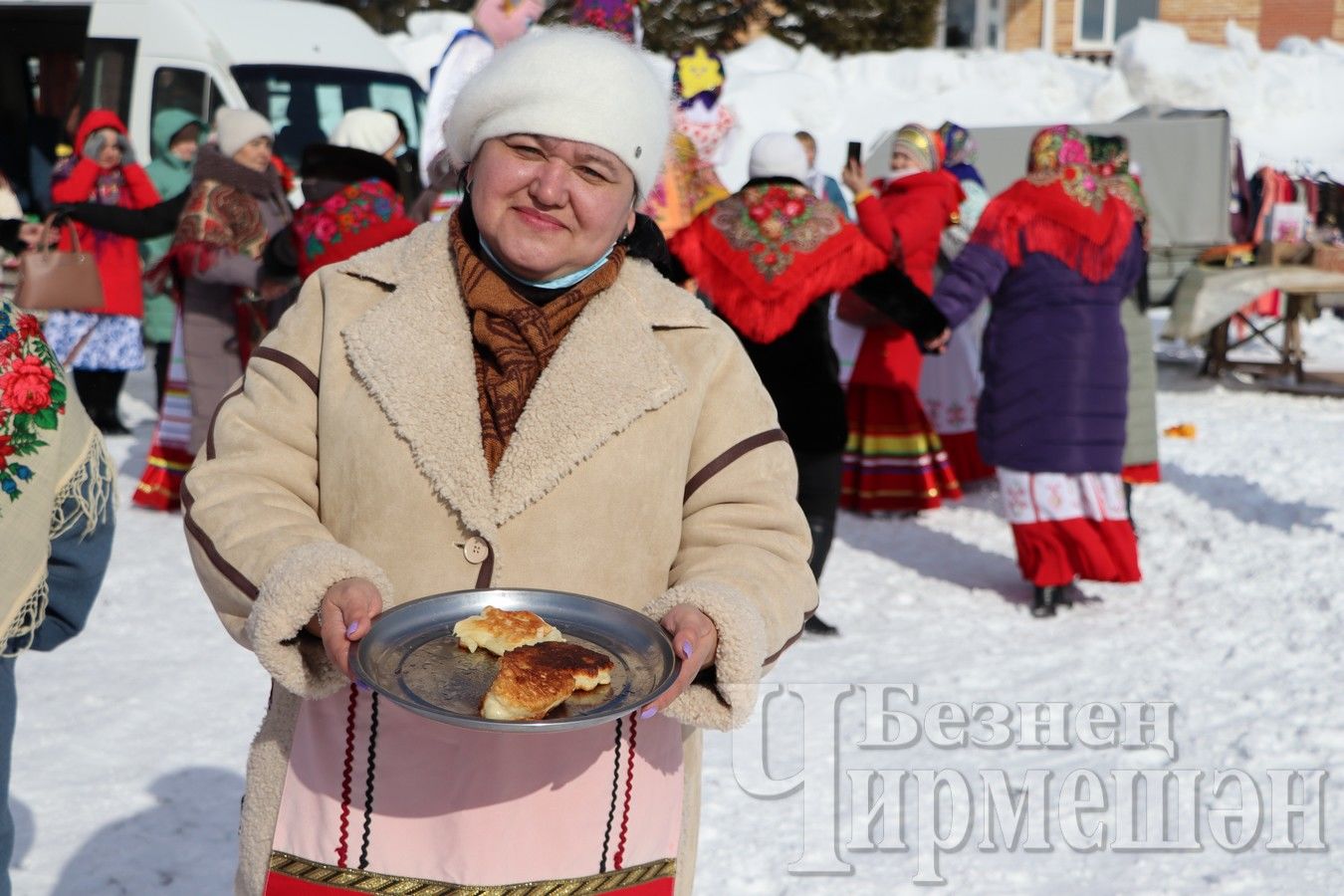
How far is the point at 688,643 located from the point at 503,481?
1.20 ft

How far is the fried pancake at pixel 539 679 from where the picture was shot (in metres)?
1.74

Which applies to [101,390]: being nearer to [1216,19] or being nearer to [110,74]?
[110,74]

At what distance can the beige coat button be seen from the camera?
1.97m

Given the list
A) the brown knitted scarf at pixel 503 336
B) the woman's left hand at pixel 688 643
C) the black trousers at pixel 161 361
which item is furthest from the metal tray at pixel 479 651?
the black trousers at pixel 161 361

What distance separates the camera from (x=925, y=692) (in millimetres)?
5012

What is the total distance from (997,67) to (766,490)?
72.8 feet

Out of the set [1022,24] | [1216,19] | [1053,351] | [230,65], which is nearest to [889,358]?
[1053,351]

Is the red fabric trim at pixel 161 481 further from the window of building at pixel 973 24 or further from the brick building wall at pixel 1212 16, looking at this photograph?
the brick building wall at pixel 1212 16

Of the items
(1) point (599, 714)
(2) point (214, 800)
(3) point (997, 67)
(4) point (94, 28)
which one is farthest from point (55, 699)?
(3) point (997, 67)

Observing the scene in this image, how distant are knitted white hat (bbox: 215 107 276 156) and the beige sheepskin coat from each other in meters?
4.87

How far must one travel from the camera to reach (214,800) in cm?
401

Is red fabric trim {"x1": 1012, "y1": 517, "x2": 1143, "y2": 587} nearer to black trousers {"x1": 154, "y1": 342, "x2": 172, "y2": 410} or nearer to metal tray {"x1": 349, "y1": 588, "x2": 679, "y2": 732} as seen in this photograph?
metal tray {"x1": 349, "y1": 588, "x2": 679, "y2": 732}

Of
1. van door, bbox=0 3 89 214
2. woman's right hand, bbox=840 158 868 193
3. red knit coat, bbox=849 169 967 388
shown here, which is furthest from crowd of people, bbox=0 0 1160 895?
van door, bbox=0 3 89 214

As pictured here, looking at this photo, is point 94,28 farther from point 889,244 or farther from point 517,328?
point 517,328
